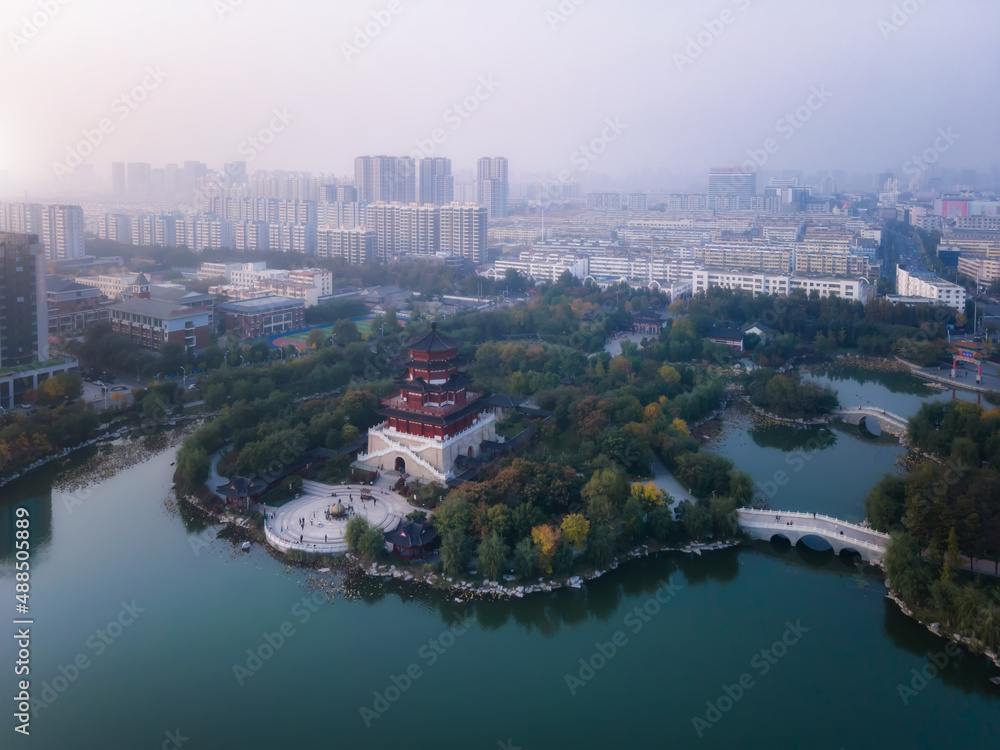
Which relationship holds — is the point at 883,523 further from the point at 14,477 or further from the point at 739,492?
the point at 14,477

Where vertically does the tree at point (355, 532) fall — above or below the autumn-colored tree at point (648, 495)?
below

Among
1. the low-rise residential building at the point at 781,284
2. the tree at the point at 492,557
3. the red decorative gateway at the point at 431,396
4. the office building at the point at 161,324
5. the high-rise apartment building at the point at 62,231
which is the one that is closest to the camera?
the tree at the point at 492,557

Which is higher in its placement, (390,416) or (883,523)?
(390,416)

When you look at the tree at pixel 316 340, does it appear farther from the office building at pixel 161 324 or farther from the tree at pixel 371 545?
the tree at pixel 371 545

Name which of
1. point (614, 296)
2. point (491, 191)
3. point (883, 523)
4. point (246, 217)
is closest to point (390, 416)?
point (883, 523)

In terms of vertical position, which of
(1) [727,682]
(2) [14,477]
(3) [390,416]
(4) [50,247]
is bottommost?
(1) [727,682]

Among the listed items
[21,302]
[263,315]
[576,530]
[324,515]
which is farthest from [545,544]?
[263,315]

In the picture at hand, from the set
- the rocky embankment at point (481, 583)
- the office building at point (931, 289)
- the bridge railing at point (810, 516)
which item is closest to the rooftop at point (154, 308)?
the rocky embankment at point (481, 583)
